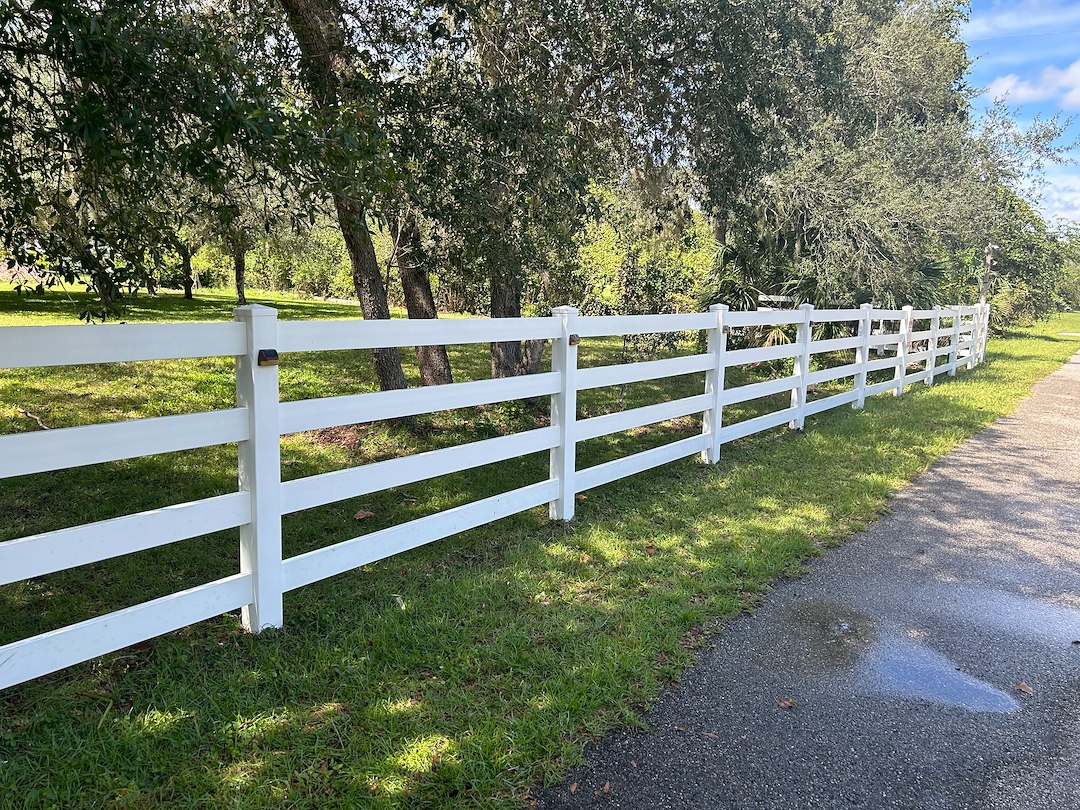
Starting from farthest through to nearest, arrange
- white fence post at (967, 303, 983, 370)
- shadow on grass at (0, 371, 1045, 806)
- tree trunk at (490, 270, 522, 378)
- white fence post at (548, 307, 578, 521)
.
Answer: white fence post at (967, 303, 983, 370), tree trunk at (490, 270, 522, 378), white fence post at (548, 307, 578, 521), shadow on grass at (0, 371, 1045, 806)

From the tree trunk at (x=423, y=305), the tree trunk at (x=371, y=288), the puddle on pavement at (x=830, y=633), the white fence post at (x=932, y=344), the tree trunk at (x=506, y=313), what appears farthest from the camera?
the white fence post at (x=932, y=344)

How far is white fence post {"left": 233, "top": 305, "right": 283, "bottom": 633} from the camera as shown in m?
3.15

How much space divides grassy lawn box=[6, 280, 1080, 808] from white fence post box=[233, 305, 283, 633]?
0.21 meters

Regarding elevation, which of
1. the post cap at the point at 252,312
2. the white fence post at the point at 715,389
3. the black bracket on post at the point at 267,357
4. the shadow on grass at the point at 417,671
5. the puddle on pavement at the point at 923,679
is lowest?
the puddle on pavement at the point at 923,679

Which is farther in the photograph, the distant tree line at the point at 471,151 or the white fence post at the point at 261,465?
the distant tree line at the point at 471,151

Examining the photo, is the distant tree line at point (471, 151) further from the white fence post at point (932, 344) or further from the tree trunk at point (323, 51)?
the white fence post at point (932, 344)

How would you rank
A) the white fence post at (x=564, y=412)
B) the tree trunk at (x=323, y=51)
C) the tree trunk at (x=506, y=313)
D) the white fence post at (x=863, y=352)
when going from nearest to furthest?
the white fence post at (x=564, y=412) → the tree trunk at (x=323, y=51) → the tree trunk at (x=506, y=313) → the white fence post at (x=863, y=352)

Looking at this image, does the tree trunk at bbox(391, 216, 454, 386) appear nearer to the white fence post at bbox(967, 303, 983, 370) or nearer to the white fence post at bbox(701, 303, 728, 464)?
the white fence post at bbox(701, 303, 728, 464)

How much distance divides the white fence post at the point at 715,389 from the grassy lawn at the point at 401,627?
0.19 m

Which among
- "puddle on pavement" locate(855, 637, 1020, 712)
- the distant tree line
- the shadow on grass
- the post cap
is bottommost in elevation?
"puddle on pavement" locate(855, 637, 1020, 712)

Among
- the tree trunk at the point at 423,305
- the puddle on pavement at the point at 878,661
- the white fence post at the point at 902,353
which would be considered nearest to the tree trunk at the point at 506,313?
the tree trunk at the point at 423,305

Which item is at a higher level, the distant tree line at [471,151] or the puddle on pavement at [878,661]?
the distant tree line at [471,151]

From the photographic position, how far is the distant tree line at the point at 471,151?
11.7ft

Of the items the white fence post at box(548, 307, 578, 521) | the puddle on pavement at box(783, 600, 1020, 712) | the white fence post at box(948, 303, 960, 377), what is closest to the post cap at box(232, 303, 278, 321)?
the white fence post at box(548, 307, 578, 521)
